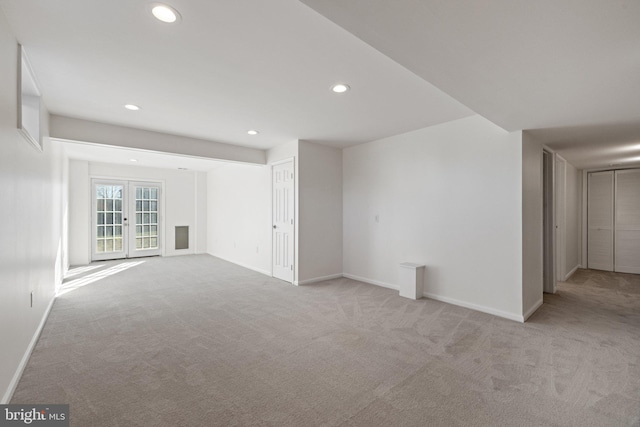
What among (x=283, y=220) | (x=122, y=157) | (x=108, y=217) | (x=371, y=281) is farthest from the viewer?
(x=108, y=217)

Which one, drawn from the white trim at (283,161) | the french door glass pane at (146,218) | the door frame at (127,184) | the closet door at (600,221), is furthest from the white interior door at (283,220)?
the closet door at (600,221)

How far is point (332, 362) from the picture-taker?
94.9 inches

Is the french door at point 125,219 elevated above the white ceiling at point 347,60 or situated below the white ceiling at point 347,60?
below

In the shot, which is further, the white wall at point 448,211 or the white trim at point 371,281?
the white trim at point 371,281

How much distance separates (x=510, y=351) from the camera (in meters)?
2.60

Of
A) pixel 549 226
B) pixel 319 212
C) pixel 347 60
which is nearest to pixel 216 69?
pixel 347 60

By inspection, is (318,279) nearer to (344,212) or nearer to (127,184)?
(344,212)

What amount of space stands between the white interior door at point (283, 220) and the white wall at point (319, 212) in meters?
0.22

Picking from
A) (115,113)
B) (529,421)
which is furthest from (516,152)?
(115,113)

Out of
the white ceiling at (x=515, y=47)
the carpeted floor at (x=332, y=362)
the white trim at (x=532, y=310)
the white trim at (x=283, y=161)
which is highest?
the white ceiling at (x=515, y=47)

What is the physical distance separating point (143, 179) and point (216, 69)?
6.61m

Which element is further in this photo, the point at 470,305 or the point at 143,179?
the point at 143,179

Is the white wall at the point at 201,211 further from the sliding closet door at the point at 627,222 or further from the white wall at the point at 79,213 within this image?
the sliding closet door at the point at 627,222

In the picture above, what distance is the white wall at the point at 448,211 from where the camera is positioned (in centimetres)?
344
